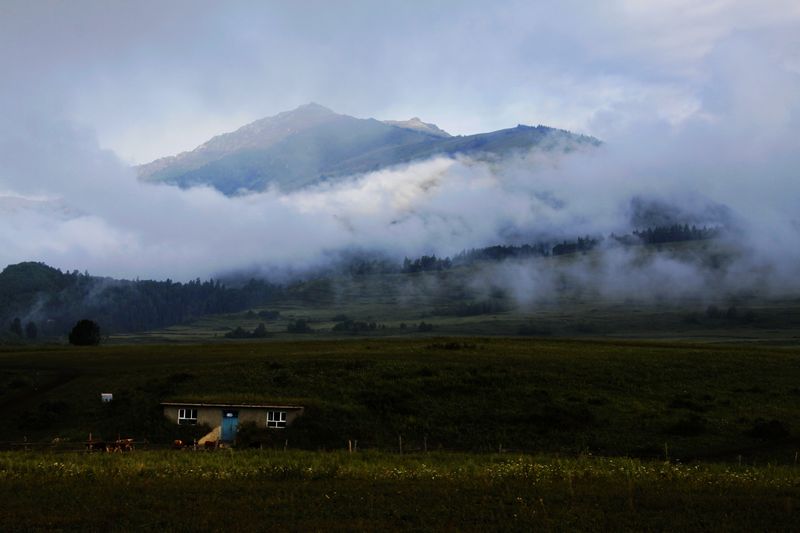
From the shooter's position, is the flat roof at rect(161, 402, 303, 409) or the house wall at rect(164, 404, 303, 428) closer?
the house wall at rect(164, 404, 303, 428)

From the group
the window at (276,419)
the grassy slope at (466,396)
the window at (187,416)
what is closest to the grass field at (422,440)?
the grassy slope at (466,396)

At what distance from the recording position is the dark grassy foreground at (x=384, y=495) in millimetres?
28969

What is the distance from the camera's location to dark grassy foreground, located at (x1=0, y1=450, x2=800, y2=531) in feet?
95.0

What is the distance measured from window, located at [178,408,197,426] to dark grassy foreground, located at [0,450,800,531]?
28.3 meters

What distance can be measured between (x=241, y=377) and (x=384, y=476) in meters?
55.6

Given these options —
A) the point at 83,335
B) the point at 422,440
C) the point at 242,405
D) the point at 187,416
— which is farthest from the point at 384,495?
the point at 83,335

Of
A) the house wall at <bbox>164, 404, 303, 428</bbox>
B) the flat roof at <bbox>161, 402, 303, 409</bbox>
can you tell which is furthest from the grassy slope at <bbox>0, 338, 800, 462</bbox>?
the flat roof at <bbox>161, 402, 303, 409</bbox>

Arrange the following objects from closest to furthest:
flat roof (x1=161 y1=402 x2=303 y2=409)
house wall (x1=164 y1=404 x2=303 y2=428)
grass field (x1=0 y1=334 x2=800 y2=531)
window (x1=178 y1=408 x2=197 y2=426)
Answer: grass field (x1=0 y1=334 x2=800 y2=531) < house wall (x1=164 y1=404 x2=303 y2=428) < flat roof (x1=161 y1=402 x2=303 y2=409) < window (x1=178 y1=408 x2=197 y2=426)

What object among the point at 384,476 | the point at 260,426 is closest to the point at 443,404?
the point at 260,426

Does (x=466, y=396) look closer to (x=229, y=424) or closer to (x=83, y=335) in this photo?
(x=229, y=424)

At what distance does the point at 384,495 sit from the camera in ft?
115

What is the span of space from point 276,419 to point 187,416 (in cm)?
984

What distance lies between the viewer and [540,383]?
89812 mm

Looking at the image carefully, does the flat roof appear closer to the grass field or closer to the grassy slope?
the grassy slope
